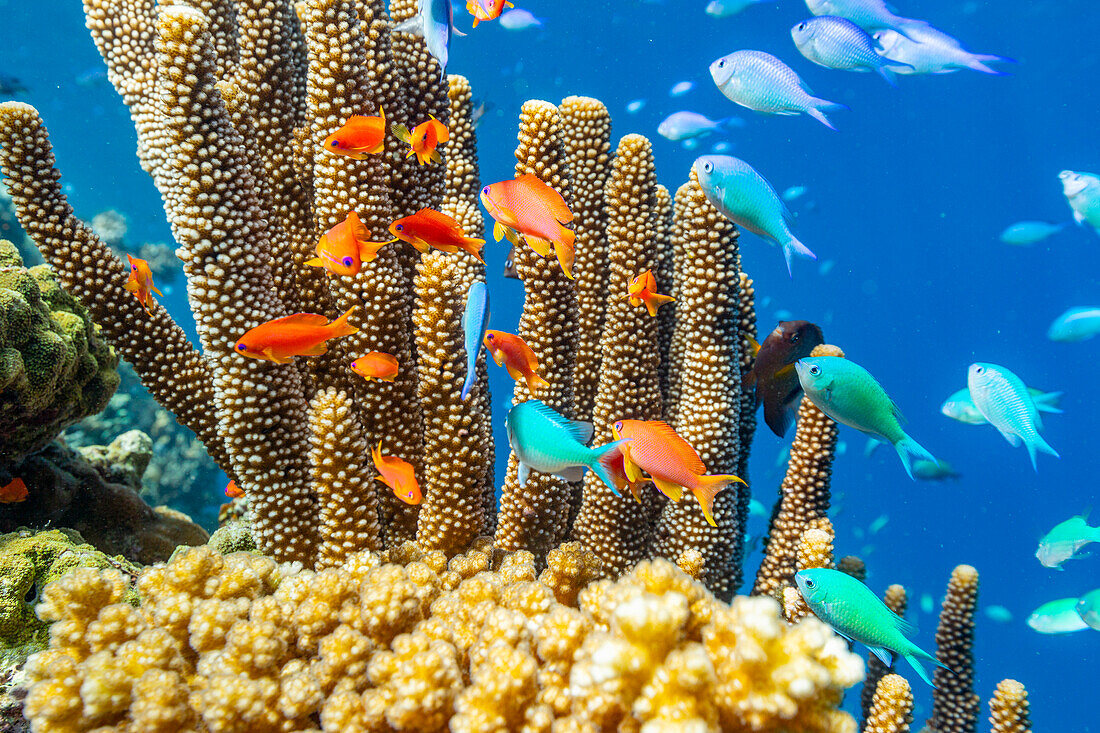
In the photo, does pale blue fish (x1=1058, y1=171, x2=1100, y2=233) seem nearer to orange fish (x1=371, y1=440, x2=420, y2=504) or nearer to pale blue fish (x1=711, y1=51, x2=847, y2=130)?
pale blue fish (x1=711, y1=51, x2=847, y2=130)

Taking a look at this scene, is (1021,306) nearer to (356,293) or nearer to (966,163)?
(966,163)

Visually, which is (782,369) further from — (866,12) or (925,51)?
(925,51)

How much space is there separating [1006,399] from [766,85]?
2994mm

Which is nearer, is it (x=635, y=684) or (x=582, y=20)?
(x=635, y=684)

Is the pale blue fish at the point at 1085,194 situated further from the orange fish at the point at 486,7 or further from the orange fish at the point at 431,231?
the orange fish at the point at 431,231

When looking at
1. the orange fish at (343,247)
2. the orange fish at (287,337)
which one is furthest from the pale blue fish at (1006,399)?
the orange fish at (287,337)

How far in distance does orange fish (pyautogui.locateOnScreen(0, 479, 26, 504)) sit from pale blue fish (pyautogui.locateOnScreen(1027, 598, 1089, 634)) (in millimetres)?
12448

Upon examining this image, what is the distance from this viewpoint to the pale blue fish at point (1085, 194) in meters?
7.86

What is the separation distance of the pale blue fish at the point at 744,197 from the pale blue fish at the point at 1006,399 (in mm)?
2596

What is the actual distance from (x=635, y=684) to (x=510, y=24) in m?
13.3

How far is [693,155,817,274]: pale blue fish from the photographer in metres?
2.85

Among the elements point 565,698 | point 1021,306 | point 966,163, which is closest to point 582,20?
point 966,163

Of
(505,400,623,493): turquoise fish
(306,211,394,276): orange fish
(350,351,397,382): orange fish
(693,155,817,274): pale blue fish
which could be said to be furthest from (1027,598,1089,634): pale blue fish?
(306,211,394,276): orange fish

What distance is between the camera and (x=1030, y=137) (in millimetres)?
44906
